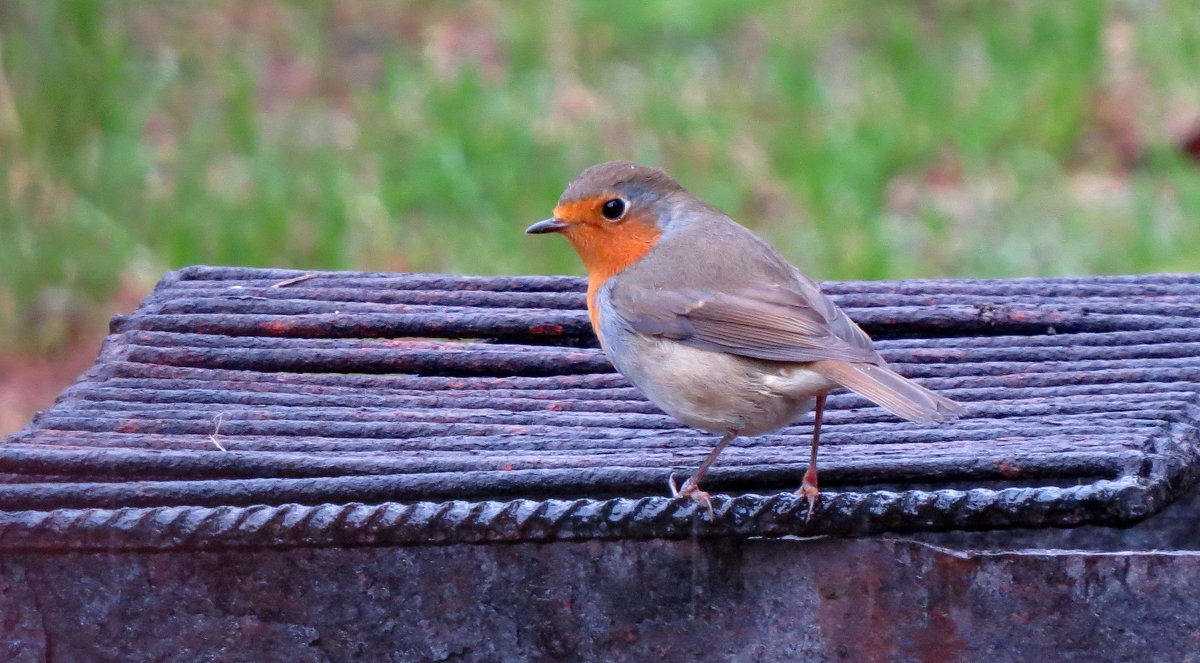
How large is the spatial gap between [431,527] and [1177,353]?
5.74 feet

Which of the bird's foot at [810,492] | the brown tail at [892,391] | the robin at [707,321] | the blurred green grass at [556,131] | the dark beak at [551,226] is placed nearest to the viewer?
the bird's foot at [810,492]

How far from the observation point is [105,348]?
366 centimetres

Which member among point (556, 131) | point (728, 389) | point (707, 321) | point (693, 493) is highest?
point (556, 131)

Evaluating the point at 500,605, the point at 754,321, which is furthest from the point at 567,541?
the point at 754,321

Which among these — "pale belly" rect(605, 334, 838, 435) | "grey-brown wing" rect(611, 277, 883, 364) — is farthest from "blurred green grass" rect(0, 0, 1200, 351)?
"pale belly" rect(605, 334, 838, 435)

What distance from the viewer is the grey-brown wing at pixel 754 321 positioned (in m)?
3.12

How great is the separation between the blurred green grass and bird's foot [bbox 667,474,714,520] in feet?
13.0

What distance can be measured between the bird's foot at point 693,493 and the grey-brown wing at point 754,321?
1.18 ft

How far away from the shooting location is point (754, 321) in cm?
327

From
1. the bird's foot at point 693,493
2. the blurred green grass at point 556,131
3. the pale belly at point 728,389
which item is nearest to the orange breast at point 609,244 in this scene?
the pale belly at point 728,389

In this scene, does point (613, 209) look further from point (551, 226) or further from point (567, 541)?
point (567, 541)

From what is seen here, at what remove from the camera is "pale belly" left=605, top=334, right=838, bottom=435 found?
3.11 m

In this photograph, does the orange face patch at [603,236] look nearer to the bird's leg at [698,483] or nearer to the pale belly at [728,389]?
the pale belly at [728,389]

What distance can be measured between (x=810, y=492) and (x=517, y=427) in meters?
0.75
